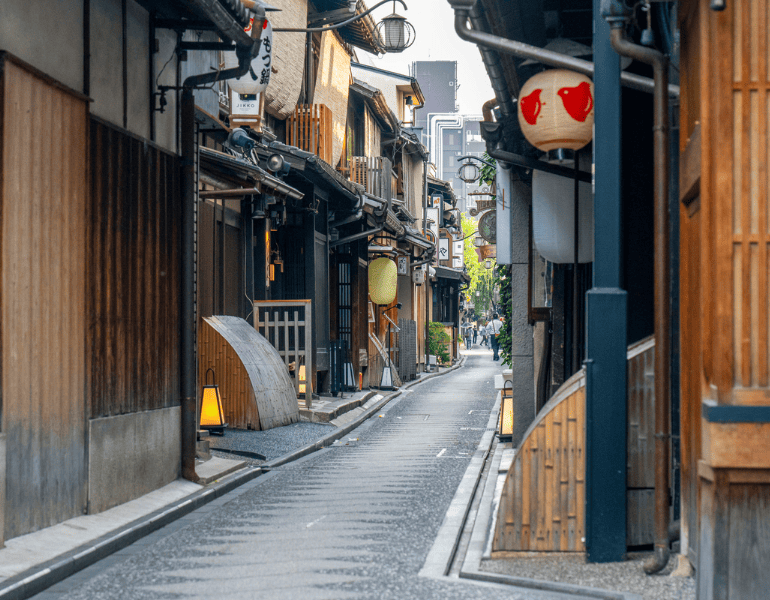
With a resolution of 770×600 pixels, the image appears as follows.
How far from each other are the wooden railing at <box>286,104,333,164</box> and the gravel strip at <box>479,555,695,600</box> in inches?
746

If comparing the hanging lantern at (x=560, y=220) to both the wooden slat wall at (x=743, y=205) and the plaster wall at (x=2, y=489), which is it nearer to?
the wooden slat wall at (x=743, y=205)

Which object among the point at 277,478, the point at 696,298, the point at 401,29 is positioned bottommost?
the point at 277,478

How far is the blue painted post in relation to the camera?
23.8 ft

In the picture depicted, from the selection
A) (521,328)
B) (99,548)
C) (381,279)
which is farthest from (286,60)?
(99,548)

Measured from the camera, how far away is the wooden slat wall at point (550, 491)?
757 cm

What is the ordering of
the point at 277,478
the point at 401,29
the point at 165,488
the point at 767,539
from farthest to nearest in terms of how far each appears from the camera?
the point at 401,29
the point at 277,478
the point at 165,488
the point at 767,539

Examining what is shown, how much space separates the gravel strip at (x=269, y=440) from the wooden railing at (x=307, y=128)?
30.5 ft

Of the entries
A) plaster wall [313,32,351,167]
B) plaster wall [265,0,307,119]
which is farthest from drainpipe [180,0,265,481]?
plaster wall [313,32,351,167]

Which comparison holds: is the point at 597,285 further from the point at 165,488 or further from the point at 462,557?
the point at 165,488

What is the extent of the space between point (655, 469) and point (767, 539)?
1584 millimetres

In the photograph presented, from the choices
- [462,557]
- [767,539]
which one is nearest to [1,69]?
[462,557]

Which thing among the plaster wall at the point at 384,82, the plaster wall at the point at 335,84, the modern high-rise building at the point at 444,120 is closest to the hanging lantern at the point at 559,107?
the plaster wall at the point at 335,84

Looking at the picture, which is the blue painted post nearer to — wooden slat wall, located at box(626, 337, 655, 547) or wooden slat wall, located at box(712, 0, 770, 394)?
wooden slat wall, located at box(626, 337, 655, 547)

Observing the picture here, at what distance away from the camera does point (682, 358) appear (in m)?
7.03
